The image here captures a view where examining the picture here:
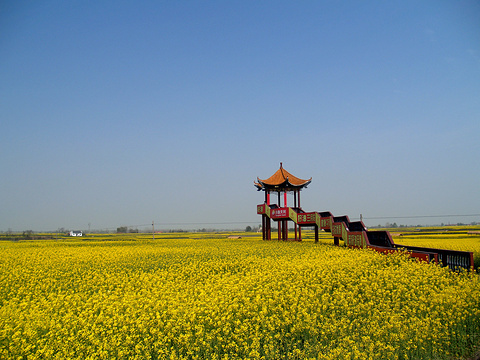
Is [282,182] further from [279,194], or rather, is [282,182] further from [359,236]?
[359,236]

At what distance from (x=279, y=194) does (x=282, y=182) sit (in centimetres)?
191

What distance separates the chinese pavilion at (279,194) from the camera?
30.5 meters

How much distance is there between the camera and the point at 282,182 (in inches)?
1224

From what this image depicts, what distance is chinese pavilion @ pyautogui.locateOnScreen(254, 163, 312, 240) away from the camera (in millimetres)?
30469

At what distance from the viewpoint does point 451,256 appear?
15.1m

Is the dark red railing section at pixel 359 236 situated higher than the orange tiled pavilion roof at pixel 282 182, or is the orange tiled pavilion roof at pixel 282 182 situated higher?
the orange tiled pavilion roof at pixel 282 182

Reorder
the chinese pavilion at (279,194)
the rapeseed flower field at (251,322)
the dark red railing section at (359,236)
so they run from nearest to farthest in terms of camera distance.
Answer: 1. the rapeseed flower field at (251,322)
2. the dark red railing section at (359,236)
3. the chinese pavilion at (279,194)

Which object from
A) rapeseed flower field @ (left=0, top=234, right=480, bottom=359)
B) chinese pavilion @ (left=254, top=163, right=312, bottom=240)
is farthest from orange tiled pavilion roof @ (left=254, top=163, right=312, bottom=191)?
rapeseed flower field @ (left=0, top=234, right=480, bottom=359)

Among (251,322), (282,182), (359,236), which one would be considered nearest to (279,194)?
(282,182)

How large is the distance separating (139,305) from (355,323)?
17.1 feet

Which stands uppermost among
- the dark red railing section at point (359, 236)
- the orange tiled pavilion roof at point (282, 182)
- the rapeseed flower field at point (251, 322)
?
the orange tiled pavilion roof at point (282, 182)

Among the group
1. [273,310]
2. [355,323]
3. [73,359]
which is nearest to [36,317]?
[73,359]

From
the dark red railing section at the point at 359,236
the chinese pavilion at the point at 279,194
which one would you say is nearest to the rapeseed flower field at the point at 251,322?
the dark red railing section at the point at 359,236

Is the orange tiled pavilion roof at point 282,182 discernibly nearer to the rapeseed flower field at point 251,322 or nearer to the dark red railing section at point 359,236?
the dark red railing section at point 359,236
